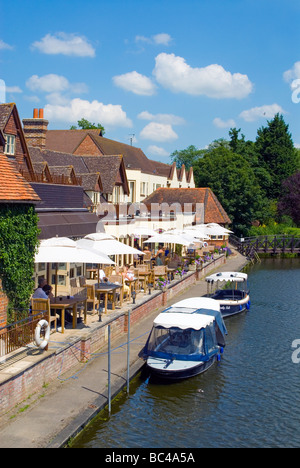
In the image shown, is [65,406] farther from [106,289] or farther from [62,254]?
[106,289]

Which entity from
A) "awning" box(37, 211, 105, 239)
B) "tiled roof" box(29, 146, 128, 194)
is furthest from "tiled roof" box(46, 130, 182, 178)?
"awning" box(37, 211, 105, 239)

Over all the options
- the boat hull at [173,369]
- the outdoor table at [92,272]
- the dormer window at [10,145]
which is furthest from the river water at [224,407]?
the dormer window at [10,145]

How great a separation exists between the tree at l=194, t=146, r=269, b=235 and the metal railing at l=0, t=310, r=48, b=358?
46.1 m

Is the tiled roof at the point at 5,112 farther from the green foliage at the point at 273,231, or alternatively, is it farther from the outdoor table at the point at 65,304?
the green foliage at the point at 273,231

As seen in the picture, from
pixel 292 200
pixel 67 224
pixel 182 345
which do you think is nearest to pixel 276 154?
pixel 292 200

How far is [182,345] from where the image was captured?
1762 cm

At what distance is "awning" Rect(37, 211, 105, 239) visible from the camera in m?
19.9

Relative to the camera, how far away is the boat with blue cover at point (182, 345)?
16422 millimetres

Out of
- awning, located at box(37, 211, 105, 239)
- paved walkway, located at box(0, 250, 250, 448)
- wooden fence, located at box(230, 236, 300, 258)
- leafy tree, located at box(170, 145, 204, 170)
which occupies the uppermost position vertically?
leafy tree, located at box(170, 145, 204, 170)

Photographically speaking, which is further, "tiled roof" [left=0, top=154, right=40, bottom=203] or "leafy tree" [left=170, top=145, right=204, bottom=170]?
"leafy tree" [left=170, top=145, right=204, bottom=170]

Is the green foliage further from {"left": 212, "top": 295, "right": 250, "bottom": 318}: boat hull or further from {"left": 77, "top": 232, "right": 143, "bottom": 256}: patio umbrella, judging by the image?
{"left": 77, "top": 232, "right": 143, "bottom": 256}: patio umbrella

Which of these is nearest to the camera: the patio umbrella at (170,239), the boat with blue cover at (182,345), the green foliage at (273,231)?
the boat with blue cover at (182,345)

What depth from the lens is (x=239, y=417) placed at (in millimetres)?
14148

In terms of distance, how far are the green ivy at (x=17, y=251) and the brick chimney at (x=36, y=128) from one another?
74.5 feet
